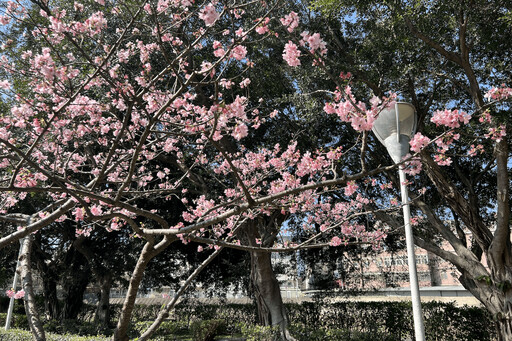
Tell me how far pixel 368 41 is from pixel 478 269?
15.4ft

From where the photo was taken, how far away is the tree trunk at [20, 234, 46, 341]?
9.47 ft

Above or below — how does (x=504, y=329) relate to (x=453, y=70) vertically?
below

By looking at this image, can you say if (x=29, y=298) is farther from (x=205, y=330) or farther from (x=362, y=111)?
(x=205, y=330)

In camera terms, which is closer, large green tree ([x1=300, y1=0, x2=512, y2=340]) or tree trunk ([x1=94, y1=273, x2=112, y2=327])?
large green tree ([x1=300, y1=0, x2=512, y2=340])

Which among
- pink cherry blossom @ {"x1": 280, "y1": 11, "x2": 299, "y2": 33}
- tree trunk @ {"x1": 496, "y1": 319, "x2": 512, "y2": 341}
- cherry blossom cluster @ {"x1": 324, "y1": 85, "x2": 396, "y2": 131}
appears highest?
pink cherry blossom @ {"x1": 280, "y1": 11, "x2": 299, "y2": 33}

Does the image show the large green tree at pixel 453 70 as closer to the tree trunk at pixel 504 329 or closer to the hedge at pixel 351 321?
the tree trunk at pixel 504 329

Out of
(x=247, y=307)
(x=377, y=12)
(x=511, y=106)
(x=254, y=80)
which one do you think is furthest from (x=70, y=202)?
(x=247, y=307)

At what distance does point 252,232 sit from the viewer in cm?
817

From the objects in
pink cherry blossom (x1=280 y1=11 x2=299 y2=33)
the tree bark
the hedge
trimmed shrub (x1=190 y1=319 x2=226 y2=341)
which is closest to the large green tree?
the hedge

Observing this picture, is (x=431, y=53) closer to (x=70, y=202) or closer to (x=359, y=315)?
(x=70, y=202)

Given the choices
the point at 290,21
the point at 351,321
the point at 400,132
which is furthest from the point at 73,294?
the point at 290,21

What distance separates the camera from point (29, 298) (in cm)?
308

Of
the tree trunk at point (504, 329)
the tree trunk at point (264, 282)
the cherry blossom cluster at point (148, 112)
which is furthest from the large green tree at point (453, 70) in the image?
the tree trunk at point (264, 282)

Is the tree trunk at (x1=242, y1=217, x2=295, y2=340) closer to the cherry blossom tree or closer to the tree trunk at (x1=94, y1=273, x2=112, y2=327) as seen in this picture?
the cherry blossom tree
